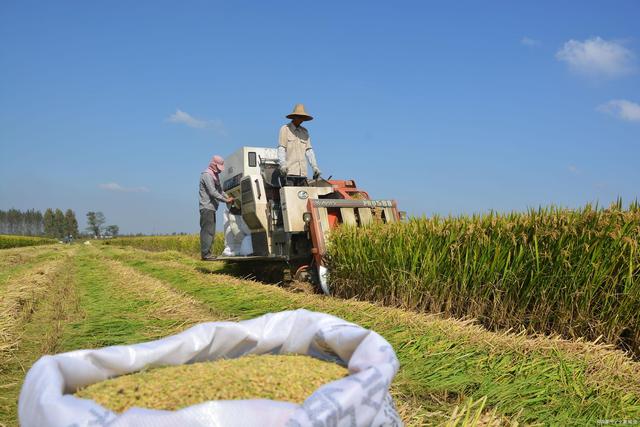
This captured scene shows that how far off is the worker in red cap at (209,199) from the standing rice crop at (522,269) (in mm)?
3729

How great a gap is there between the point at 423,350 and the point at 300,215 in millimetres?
3615

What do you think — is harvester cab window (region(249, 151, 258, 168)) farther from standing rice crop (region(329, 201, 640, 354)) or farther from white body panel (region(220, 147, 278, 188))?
standing rice crop (region(329, 201, 640, 354))

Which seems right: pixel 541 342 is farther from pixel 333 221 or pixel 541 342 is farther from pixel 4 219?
pixel 4 219

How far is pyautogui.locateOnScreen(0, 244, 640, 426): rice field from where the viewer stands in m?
2.63

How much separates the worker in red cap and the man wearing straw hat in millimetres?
1766

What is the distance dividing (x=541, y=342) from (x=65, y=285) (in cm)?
748

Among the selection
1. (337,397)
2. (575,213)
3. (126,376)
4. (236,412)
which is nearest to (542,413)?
(337,397)

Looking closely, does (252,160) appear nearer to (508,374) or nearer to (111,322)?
(111,322)

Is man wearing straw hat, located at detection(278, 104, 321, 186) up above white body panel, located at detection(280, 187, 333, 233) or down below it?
above

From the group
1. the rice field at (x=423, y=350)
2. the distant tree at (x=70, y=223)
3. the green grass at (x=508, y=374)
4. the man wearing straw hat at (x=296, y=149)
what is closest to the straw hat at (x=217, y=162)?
the man wearing straw hat at (x=296, y=149)

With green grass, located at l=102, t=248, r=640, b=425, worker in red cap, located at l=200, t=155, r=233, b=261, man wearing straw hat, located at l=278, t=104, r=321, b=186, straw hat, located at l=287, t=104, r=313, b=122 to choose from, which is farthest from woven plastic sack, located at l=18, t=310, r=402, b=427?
worker in red cap, located at l=200, t=155, r=233, b=261

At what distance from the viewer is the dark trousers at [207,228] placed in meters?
9.12

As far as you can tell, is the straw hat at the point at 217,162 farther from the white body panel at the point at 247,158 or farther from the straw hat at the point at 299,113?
the straw hat at the point at 299,113

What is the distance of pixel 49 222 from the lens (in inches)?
4350
